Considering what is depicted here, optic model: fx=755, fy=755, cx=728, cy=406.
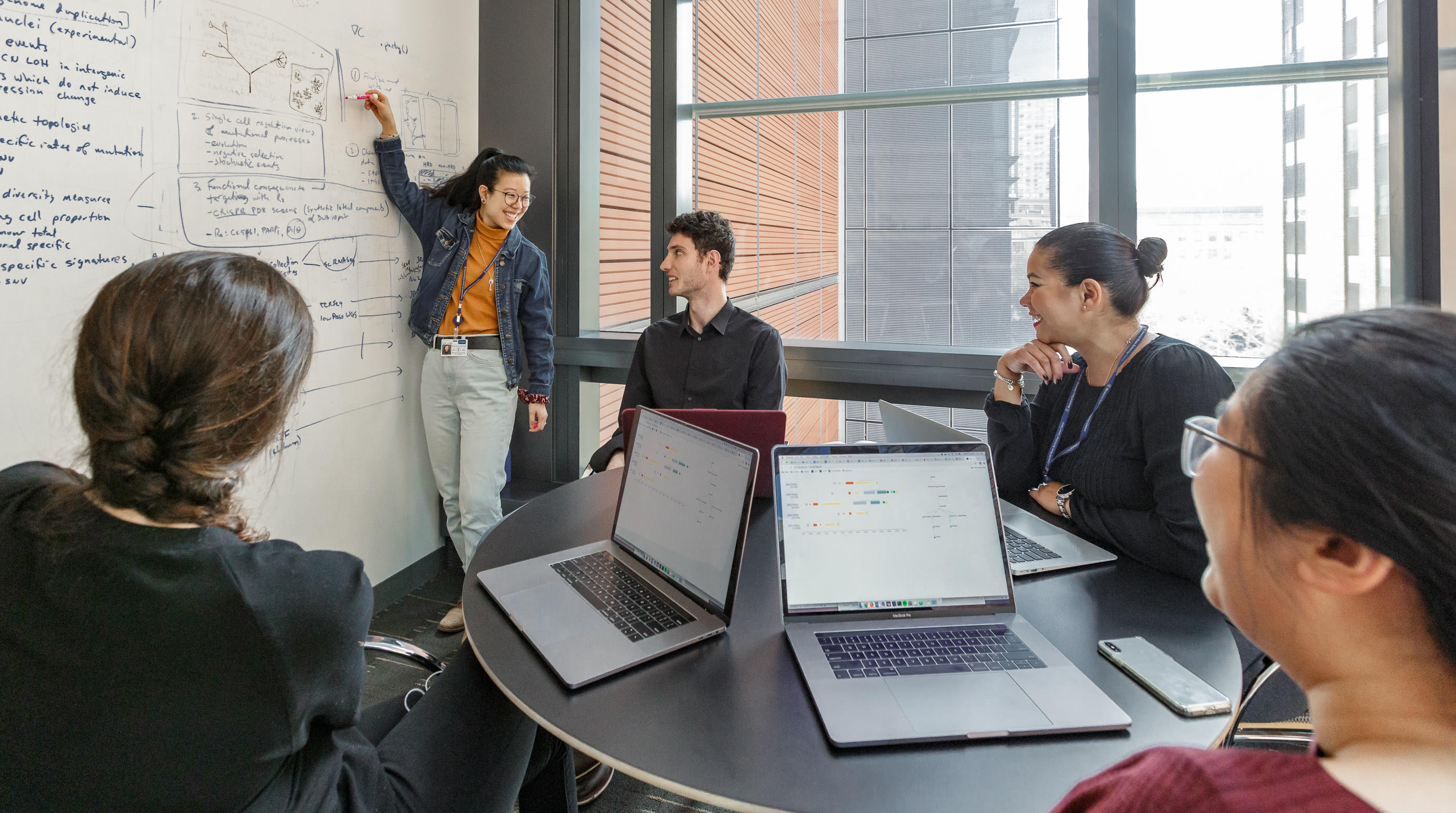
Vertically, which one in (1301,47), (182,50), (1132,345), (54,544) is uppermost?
(1301,47)

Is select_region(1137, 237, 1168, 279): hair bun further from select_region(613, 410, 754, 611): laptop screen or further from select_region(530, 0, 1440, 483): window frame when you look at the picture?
select_region(613, 410, 754, 611): laptop screen

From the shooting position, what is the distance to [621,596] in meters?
1.28

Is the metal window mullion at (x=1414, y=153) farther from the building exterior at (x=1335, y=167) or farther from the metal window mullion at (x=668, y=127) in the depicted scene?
the metal window mullion at (x=668, y=127)

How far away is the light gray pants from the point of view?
2.99 metres

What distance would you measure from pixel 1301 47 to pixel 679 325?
2.42 m

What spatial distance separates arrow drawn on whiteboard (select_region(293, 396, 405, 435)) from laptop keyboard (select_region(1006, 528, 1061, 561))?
220 cm

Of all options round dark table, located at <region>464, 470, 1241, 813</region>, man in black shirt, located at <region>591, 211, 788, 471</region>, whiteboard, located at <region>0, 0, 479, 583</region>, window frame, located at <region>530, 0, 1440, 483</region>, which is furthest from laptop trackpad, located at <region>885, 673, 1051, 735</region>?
window frame, located at <region>530, 0, 1440, 483</region>

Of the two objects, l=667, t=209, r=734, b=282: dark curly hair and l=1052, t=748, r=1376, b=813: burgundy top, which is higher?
l=667, t=209, r=734, b=282: dark curly hair

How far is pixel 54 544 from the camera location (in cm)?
83

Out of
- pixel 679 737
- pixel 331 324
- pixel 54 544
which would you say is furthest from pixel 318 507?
pixel 679 737

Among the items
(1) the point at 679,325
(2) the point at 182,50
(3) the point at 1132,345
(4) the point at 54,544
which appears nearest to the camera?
(4) the point at 54,544

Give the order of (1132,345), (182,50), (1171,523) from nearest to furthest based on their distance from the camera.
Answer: (1171,523)
(1132,345)
(182,50)

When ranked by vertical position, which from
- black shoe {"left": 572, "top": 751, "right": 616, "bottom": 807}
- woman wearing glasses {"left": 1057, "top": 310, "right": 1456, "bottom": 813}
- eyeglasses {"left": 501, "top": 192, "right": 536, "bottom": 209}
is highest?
eyeglasses {"left": 501, "top": 192, "right": 536, "bottom": 209}

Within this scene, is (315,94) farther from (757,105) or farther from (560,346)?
(757,105)
